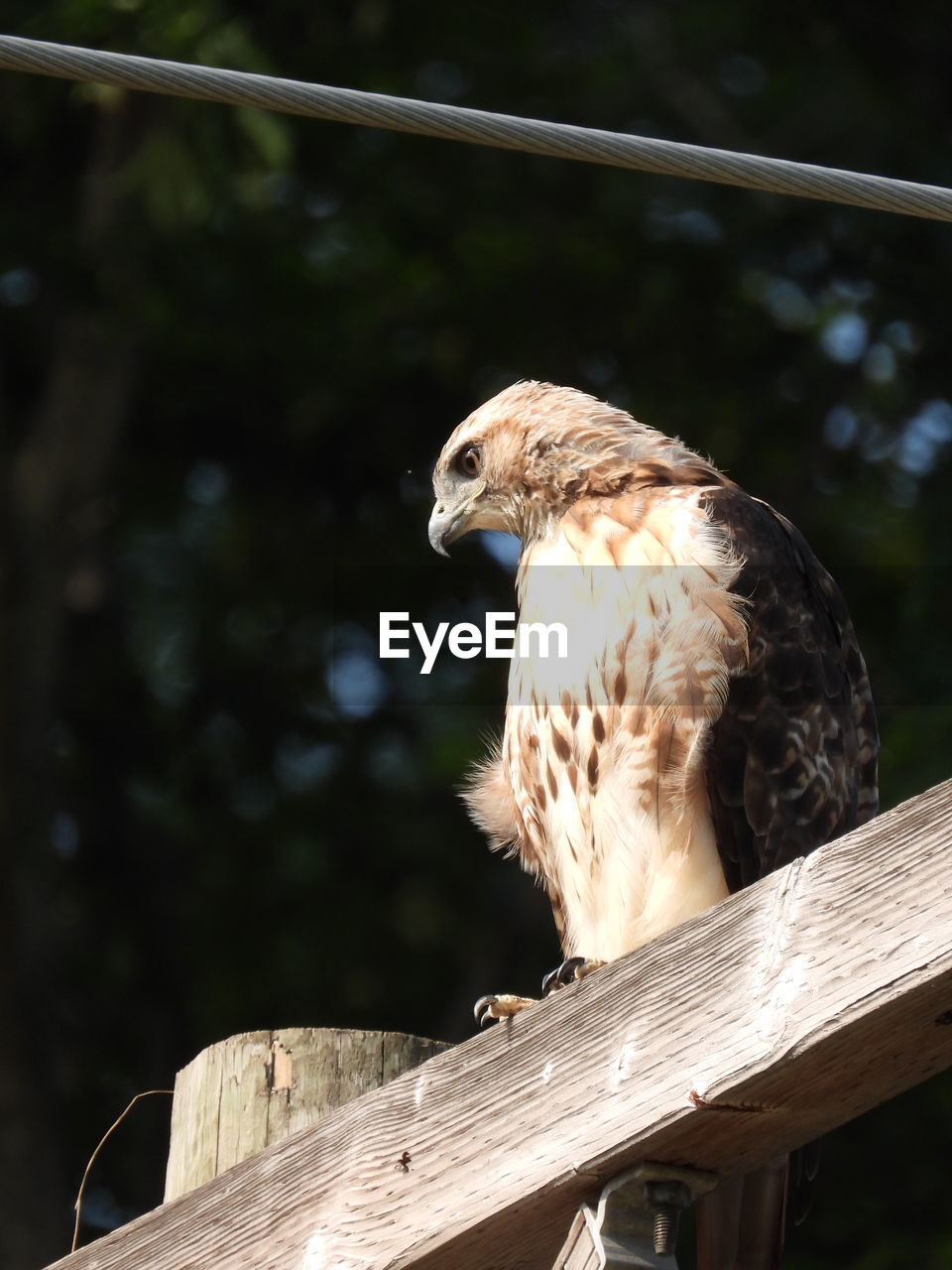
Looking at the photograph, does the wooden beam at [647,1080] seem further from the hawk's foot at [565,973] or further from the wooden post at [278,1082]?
the hawk's foot at [565,973]

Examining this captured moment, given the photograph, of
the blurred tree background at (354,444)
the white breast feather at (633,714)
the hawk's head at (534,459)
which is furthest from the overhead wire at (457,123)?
the blurred tree background at (354,444)

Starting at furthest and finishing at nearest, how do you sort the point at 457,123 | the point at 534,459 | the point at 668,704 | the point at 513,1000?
the point at 534,459
the point at 668,704
the point at 513,1000
the point at 457,123

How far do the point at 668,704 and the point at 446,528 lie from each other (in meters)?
1.07

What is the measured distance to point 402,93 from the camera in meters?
8.10

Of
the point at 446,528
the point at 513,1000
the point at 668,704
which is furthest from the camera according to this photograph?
the point at 446,528

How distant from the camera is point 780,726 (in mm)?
3762

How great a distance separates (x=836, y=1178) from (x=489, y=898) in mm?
1996

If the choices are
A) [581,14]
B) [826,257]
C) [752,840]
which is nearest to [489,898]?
[826,257]

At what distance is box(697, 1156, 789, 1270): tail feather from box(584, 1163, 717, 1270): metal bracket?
3.81 ft

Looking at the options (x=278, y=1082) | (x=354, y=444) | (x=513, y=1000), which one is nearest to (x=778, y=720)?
(x=513, y=1000)

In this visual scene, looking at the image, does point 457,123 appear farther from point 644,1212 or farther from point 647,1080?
point 644,1212

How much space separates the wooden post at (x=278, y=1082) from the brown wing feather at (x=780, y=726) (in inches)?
45.5

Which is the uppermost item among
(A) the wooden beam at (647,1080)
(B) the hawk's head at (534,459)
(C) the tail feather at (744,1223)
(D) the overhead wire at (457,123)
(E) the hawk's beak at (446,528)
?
(D) the overhead wire at (457,123)

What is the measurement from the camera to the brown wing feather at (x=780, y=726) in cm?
367
